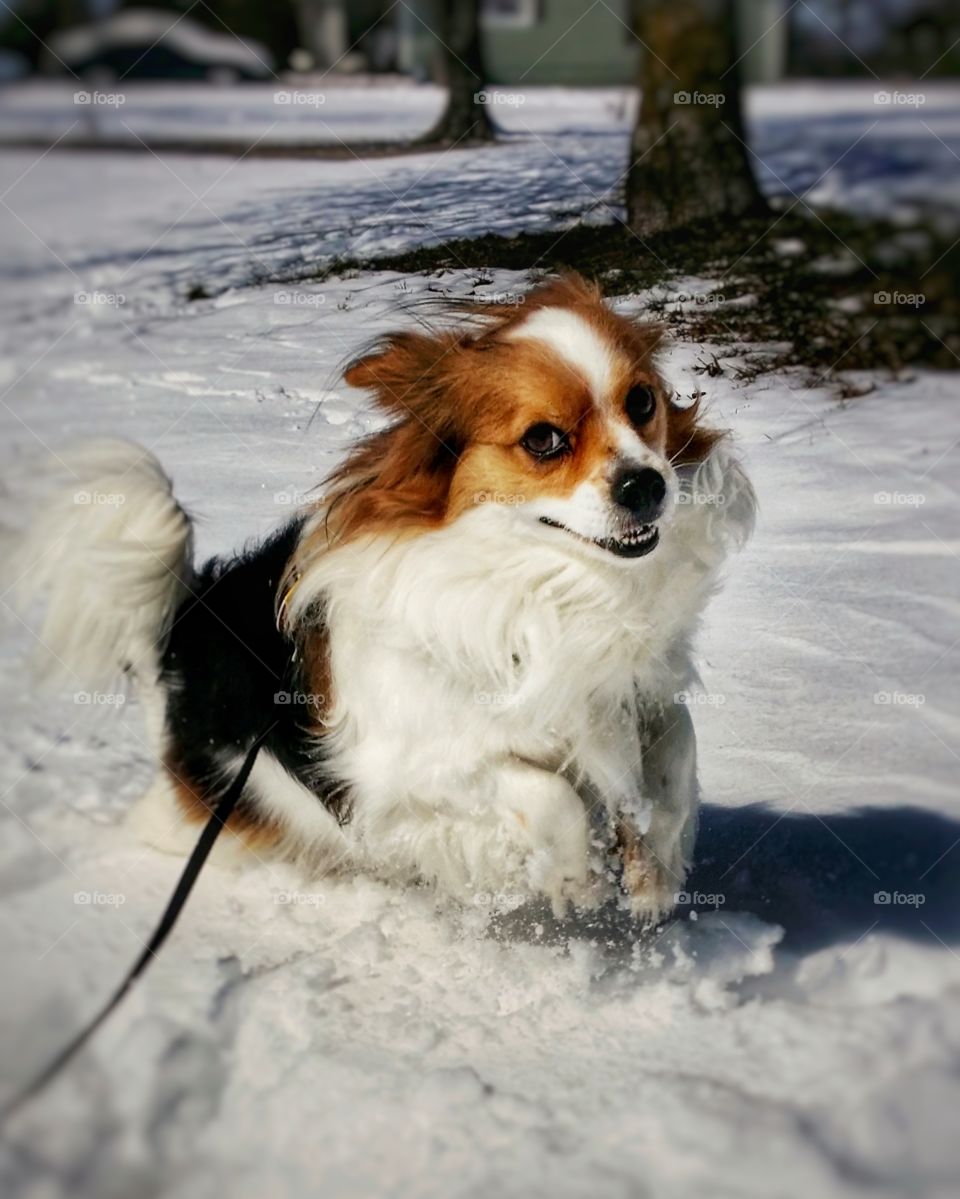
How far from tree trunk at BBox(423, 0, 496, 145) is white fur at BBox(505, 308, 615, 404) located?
0.64m

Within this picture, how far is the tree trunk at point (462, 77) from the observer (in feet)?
7.96

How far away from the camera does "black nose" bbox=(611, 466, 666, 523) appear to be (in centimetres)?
208

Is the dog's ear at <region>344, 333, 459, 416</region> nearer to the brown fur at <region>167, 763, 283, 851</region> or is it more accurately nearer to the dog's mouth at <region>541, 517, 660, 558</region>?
the dog's mouth at <region>541, 517, 660, 558</region>

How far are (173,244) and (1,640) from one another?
1.05 m

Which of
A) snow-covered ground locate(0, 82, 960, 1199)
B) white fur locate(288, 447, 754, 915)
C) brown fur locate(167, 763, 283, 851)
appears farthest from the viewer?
brown fur locate(167, 763, 283, 851)

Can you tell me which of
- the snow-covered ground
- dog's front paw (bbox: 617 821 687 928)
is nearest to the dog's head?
the snow-covered ground

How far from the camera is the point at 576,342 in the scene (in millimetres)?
2145

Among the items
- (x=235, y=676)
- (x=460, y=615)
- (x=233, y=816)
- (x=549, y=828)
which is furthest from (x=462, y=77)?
(x=233, y=816)

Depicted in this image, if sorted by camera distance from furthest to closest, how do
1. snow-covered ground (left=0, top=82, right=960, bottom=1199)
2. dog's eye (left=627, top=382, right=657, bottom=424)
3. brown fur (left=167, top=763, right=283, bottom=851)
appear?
1. brown fur (left=167, top=763, right=283, bottom=851)
2. dog's eye (left=627, top=382, right=657, bottom=424)
3. snow-covered ground (left=0, top=82, right=960, bottom=1199)

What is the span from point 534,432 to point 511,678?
56 cm

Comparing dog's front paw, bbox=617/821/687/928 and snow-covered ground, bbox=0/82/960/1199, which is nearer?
snow-covered ground, bbox=0/82/960/1199

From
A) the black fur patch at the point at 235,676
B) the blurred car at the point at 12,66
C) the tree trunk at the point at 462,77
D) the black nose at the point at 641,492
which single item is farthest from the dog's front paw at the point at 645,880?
the blurred car at the point at 12,66

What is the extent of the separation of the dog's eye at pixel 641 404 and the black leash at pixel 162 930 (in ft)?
3.61

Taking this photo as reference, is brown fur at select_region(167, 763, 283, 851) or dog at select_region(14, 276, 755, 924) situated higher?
dog at select_region(14, 276, 755, 924)
